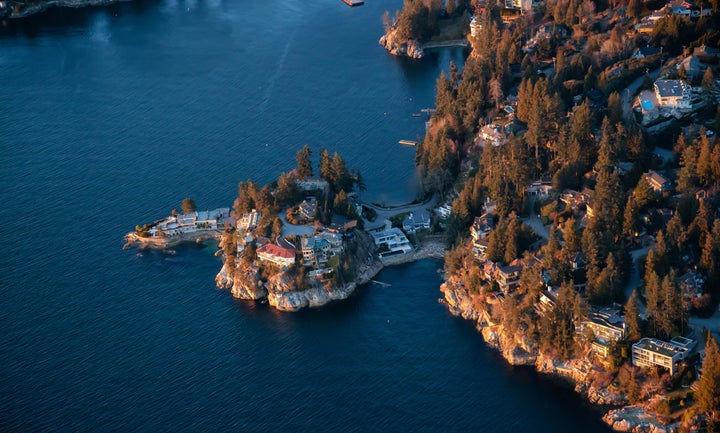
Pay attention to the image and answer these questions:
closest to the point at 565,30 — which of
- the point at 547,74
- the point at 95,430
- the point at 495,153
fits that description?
the point at 547,74

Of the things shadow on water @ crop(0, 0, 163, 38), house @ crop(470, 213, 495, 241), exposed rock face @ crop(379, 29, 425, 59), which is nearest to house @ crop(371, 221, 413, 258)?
house @ crop(470, 213, 495, 241)

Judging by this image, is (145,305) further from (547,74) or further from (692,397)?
(547,74)

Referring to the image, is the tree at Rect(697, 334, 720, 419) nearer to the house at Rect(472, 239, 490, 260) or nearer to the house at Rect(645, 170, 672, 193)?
the house at Rect(645, 170, 672, 193)

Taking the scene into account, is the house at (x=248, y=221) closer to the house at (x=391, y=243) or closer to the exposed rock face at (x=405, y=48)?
the house at (x=391, y=243)

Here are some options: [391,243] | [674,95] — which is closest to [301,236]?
[391,243]

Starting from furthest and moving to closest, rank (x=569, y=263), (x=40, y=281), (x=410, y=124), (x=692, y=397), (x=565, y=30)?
(x=565, y=30), (x=410, y=124), (x=40, y=281), (x=569, y=263), (x=692, y=397)

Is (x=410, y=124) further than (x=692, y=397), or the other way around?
(x=410, y=124)

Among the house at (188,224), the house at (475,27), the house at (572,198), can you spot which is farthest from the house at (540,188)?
the house at (475,27)
